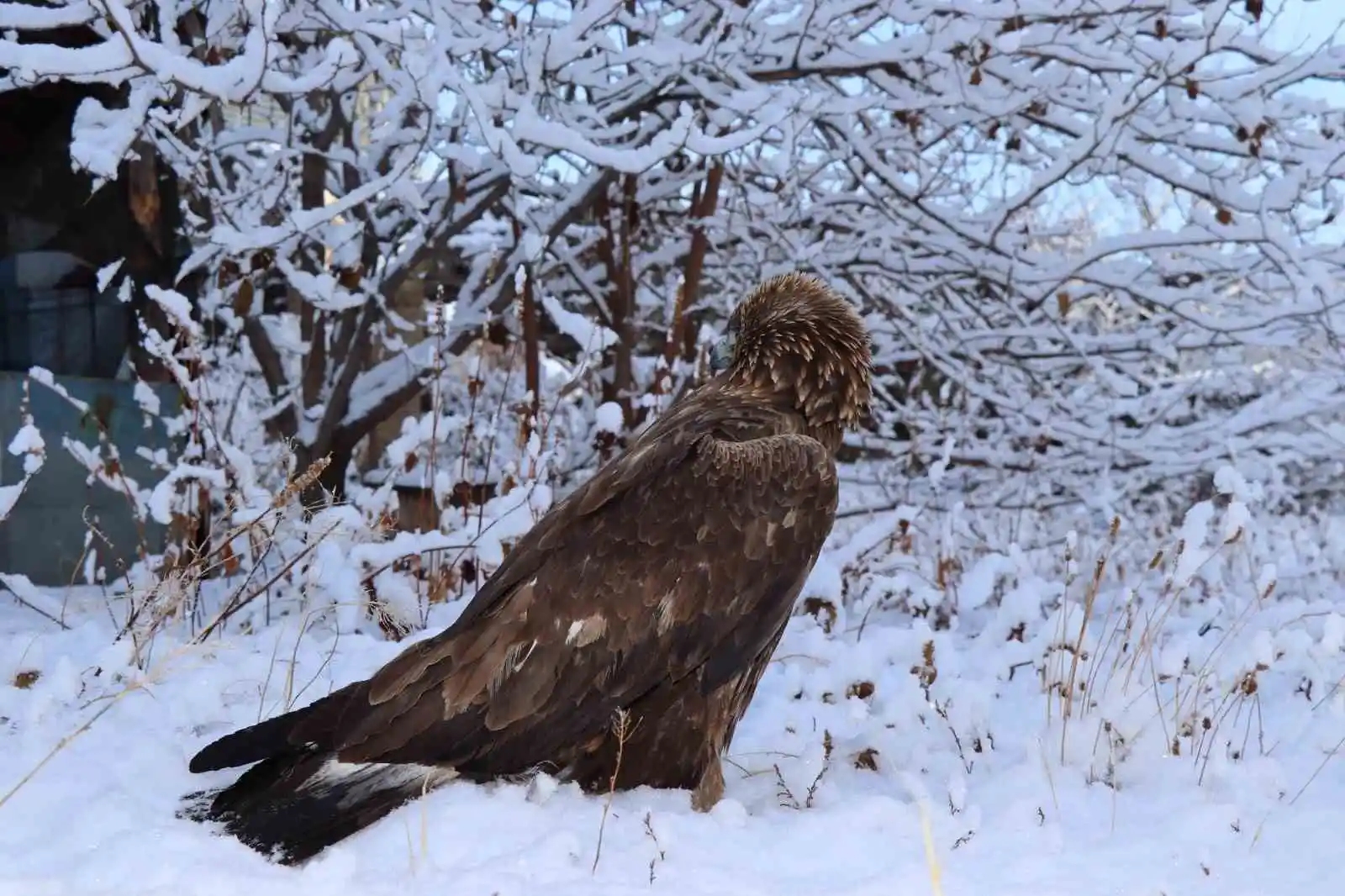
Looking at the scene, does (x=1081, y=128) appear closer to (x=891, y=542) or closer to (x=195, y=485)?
(x=891, y=542)

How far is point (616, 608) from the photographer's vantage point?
9.18 ft

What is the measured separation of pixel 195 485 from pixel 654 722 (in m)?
3.25

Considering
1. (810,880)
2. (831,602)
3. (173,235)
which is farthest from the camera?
(173,235)

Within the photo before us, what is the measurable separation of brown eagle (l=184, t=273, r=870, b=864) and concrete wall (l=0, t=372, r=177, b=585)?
3.33 meters

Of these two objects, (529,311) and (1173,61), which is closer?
(1173,61)

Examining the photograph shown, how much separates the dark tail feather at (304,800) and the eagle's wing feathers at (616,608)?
0.23 ft

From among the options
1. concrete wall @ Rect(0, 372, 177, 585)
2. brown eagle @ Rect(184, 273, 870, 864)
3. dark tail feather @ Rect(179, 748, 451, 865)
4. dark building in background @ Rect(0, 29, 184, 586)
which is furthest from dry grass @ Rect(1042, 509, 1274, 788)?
dark building in background @ Rect(0, 29, 184, 586)

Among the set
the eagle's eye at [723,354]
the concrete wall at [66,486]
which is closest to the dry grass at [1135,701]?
the eagle's eye at [723,354]

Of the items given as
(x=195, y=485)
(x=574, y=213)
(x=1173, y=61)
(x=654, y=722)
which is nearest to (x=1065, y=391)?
(x=1173, y=61)

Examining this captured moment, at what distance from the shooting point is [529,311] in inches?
218

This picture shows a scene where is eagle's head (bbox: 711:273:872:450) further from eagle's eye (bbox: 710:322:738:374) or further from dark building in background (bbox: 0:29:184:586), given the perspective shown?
dark building in background (bbox: 0:29:184:586)

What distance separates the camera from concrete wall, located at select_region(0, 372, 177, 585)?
18.6 ft

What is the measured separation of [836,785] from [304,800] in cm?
140

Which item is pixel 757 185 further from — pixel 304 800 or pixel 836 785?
pixel 304 800
